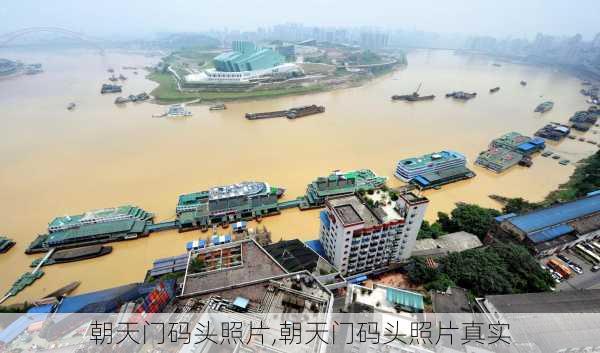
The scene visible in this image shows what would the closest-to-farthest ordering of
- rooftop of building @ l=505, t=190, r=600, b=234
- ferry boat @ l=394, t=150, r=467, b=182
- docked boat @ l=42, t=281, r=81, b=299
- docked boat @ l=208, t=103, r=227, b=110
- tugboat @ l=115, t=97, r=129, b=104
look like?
docked boat @ l=42, t=281, r=81, b=299 < rooftop of building @ l=505, t=190, r=600, b=234 < ferry boat @ l=394, t=150, r=467, b=182 < docked boat @ l=208, t=103, r=227, b=110 < tugboat @ l=115, t=97, r=129, b=104

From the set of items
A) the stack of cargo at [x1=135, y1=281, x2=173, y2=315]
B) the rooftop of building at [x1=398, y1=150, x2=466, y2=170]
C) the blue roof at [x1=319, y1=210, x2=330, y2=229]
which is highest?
the stack of cargo at [x1=135, y1=281, x2=173, y2=315]

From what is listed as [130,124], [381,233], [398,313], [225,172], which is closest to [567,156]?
[381,233]

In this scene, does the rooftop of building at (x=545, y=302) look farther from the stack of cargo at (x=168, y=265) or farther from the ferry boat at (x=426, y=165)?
the stack of cargo at (x=168, y=265)

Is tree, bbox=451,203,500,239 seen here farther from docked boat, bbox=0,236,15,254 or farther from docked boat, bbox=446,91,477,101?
docked boat, bbox=446,91,477,101

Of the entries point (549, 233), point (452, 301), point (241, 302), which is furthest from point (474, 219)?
point (241, 302)

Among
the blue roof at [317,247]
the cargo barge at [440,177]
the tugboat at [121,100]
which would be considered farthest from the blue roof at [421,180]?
the tugboat at [121,100]

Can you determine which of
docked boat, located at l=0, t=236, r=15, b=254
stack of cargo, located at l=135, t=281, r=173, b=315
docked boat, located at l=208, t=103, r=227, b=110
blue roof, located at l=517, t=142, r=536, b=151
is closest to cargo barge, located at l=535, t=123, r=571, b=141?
blue roof, located at l=517, t=142, r=536, b=151
